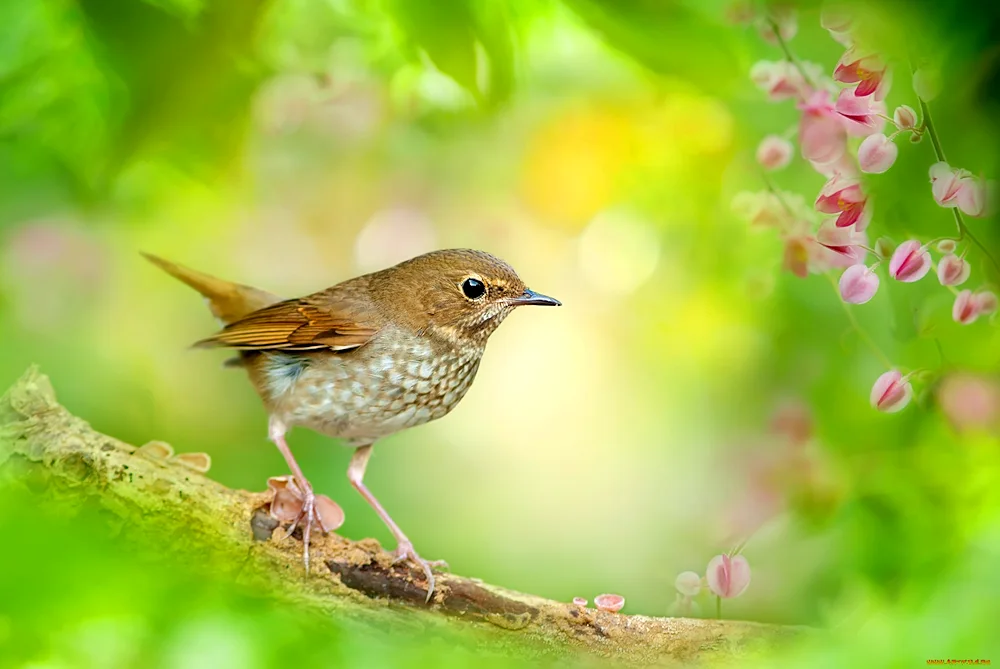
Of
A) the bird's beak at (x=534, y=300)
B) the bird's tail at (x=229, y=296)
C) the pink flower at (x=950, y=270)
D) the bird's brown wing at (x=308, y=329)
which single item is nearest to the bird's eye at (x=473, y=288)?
the bird's beak at (x=534, y=300)

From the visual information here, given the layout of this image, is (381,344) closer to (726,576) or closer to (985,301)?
(726,576)

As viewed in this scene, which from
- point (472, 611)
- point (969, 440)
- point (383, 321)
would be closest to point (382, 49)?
point (383, 321)

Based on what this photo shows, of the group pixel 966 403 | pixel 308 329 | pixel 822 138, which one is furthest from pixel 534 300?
pixel 966 403

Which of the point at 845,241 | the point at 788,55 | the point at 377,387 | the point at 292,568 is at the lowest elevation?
the point at 292,568

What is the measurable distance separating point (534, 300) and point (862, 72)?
894mm

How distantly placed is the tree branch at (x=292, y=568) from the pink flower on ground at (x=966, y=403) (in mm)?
888

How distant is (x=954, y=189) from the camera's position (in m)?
1.92

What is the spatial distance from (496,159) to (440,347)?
2.20 metres

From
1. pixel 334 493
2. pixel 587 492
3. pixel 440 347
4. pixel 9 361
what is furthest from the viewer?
pixel 587 492

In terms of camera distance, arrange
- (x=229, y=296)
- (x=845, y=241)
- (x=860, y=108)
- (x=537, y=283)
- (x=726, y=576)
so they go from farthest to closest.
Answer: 1. (x=537, y=283)
2. (x=229, y=296)
3. (x=726, y=576)
4. (x=845, y=241)
5. (x=860, y=108)

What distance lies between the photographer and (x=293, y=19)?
2984 mm

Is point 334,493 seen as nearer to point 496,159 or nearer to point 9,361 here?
point 9,361

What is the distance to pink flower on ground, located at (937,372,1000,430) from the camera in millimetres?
2631

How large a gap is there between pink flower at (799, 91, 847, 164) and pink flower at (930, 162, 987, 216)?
0.99 feet
